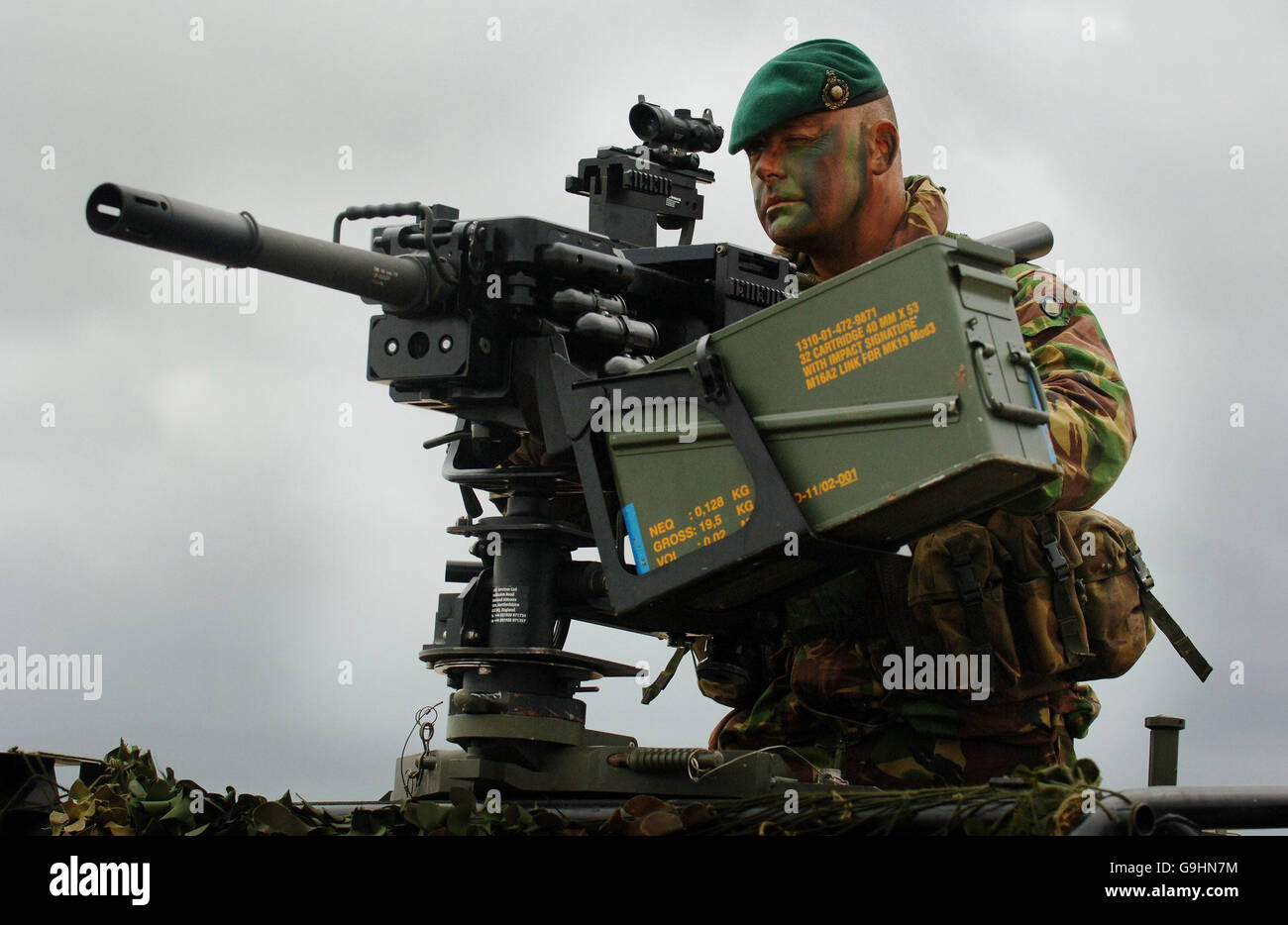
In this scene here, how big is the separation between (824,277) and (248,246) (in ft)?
9.34

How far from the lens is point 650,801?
454cm

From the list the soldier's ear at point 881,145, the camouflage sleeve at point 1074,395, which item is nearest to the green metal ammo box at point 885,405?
the camouflage sleeve at point 1074,395

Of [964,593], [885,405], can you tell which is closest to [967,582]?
[964,593]

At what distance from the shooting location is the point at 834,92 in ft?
21.5

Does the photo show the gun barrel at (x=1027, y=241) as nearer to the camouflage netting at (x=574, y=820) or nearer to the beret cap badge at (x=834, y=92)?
the beret cap badge at (x=834, y=92)

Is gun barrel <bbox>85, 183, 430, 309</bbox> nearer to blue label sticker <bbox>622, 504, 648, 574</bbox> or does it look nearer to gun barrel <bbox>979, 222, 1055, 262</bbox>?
blue label sticker <bbox>622, 504, 648, 574</bbox>

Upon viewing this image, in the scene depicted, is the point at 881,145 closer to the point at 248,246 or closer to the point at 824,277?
the point at 824,277

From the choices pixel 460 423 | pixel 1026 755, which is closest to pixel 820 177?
pixel 460 423

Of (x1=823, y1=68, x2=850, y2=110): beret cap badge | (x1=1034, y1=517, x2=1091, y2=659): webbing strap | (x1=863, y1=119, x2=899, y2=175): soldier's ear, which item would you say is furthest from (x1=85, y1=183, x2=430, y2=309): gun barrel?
(x1=1034, y1=517, x2=1091, y2=659): webbing strap

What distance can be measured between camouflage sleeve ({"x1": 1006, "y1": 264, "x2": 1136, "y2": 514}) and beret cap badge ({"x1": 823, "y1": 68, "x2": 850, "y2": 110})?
3.13ft

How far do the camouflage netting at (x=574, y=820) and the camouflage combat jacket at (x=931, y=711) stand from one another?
1.43m

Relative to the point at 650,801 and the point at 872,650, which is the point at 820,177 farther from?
the point at 650,801

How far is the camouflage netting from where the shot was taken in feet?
13.3
